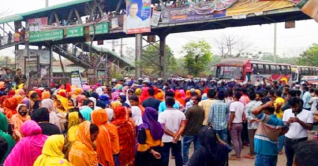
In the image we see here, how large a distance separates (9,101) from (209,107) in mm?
3769

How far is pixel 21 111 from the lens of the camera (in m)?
5.27

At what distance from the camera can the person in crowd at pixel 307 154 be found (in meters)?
1.95

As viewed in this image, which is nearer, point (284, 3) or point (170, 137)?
point (170, 137)

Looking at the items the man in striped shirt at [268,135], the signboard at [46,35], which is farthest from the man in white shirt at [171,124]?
the signboard at [46,35]

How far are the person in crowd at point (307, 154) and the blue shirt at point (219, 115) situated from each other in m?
4.73

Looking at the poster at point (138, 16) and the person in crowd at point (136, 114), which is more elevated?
the poster at point (138, 16)

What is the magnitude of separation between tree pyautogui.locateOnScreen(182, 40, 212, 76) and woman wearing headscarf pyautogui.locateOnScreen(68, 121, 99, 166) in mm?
24028

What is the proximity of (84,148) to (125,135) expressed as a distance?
1.51 meters

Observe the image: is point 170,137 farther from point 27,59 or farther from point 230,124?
point 27,59

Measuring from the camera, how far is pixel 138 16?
2064 centimetres

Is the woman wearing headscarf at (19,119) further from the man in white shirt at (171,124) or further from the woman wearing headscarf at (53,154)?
the man in white shirt at (171,124)

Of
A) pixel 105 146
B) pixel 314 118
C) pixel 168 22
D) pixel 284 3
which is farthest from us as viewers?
pixel 168 22

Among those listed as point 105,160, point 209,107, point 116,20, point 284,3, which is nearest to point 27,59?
point 116,20

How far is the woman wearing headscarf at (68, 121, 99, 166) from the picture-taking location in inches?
142
